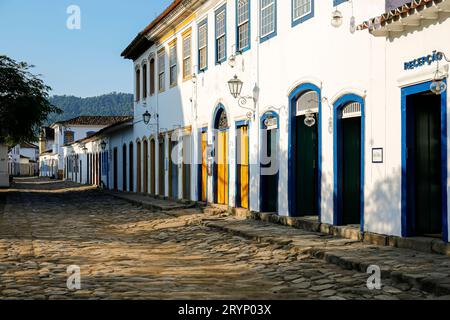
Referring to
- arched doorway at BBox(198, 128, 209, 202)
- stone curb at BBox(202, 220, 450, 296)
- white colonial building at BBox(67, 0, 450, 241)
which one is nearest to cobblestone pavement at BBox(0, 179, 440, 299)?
stone curb at BBox(202, 220, 450, 296)

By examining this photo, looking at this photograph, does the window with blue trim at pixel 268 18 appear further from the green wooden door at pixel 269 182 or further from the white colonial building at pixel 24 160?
the white colonial building at pixel 24 160

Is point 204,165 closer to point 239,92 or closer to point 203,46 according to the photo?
point 203,46

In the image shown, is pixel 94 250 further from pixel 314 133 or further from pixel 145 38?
pixel 145 38

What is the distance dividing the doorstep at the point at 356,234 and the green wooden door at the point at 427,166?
0.37 meters

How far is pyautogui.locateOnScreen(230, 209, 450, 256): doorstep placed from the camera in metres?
8.48

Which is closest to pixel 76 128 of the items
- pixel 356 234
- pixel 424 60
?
pixel 356 234

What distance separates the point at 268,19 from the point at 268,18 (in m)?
0.02

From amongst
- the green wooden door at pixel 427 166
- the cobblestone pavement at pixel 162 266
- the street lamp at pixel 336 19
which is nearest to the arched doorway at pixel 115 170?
the cobblestone pavement at pixel 162 266

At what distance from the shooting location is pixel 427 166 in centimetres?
930

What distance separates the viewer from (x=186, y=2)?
61.0 ft

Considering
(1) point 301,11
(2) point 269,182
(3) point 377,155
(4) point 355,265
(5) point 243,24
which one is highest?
(5) point 243,24

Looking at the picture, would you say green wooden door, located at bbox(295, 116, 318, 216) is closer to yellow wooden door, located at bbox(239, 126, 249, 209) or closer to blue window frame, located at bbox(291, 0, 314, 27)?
blue window frame, located at bbox(291, 0, 314, 27)

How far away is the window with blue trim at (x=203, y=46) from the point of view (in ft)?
59.4

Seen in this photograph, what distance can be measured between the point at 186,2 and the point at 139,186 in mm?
10565
